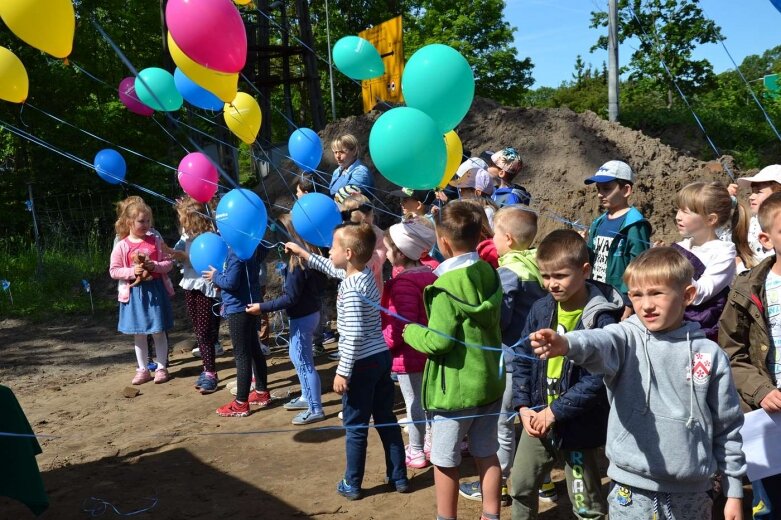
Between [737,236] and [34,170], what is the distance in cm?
1520

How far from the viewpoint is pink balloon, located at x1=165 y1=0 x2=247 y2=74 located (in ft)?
14.2

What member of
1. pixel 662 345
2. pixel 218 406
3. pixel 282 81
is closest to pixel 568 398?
pixel 662 345

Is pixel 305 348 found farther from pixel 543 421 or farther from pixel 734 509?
pixel 734 509

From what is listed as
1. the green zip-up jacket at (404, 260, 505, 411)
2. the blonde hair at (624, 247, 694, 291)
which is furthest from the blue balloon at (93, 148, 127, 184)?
the blonde hair at (624, 247, 694, 291)

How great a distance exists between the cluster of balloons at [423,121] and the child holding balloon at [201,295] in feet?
9.58

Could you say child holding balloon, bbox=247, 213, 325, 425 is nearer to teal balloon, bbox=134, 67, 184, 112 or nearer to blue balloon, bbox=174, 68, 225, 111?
blue balloon, bbox=174, 68, 225, 111

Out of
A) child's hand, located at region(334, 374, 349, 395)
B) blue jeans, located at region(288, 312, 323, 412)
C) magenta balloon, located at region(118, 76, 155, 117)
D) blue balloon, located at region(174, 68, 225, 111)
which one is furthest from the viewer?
magenta balloon, located at region(118, 76, 155, 117)

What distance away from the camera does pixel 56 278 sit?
487 inches

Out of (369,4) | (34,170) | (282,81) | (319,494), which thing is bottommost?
(319,494)

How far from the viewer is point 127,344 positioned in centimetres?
938

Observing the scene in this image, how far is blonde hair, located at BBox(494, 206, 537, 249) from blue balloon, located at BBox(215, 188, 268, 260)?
187cm

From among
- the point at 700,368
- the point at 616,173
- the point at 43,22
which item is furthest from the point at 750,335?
the point at 43,22

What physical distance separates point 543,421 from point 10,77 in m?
4.40

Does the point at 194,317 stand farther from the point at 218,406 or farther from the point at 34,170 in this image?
the point at 34,170
